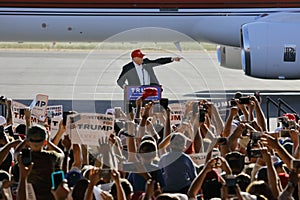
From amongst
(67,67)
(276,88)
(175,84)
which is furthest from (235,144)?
(67,67)

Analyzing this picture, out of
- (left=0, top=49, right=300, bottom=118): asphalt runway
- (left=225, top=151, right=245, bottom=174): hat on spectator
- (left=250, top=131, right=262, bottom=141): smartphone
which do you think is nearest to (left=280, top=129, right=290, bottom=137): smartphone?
(left=250, top=131, right=262, bottom=141): smartphone

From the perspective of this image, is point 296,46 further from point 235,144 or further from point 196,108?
point 235,144

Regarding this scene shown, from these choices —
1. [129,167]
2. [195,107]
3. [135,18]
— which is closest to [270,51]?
[135,18]

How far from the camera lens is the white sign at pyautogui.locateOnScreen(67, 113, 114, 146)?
267 inches

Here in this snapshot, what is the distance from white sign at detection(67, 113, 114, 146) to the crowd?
0.08m

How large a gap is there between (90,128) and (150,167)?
63 centimetres

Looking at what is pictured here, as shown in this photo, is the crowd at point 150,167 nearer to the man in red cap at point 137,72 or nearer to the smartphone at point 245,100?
the smartphone at point 245,100

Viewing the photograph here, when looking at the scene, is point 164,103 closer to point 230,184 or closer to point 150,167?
point 150,167

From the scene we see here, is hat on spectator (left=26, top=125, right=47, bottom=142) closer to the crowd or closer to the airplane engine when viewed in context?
the crowd

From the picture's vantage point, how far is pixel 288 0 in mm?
20453

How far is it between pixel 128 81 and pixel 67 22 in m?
8.10

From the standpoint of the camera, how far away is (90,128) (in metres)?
6.82

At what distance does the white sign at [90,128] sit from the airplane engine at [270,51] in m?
12.2

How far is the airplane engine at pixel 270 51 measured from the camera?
19.0 metres
